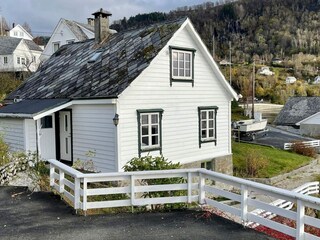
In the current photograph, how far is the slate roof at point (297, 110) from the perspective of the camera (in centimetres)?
5169

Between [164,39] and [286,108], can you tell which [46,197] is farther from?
[286,108]

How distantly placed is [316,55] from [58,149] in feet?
502

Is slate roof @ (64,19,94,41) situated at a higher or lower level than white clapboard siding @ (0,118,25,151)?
higher

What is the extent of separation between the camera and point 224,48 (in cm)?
14438

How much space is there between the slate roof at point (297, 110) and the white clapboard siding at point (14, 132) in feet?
143

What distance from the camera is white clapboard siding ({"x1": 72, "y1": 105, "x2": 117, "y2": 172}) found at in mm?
14555

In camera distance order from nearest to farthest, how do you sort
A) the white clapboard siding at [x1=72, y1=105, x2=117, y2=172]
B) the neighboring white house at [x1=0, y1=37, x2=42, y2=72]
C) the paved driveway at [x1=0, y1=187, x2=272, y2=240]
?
the paved driveway at [x1=0, y1=187, x2=272, y2=240], the white clapboard siding at [x1=72, y1=105, x2=117, y2=172], the neighboring white house at [x1=0, y1=37, x2=42, y2=72]

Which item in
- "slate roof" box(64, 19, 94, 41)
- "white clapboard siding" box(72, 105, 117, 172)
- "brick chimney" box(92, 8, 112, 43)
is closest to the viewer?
"white clapboard siding" box(72, 105, 117, 172)

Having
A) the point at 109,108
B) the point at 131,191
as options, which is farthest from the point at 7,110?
the point at 131,191

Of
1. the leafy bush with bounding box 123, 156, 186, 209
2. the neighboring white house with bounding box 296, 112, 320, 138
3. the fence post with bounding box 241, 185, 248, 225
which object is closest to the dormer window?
the leafy bush with bounding box 123, 156, 186, 209

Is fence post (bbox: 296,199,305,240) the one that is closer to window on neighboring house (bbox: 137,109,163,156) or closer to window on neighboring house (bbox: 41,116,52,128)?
window on neighboring house (bbox: 137,109,163,156)

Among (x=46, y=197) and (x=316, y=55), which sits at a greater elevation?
(x=316, y=55)

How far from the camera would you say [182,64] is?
1698cm

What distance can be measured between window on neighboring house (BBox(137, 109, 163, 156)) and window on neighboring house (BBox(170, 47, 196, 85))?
6.32 ft
